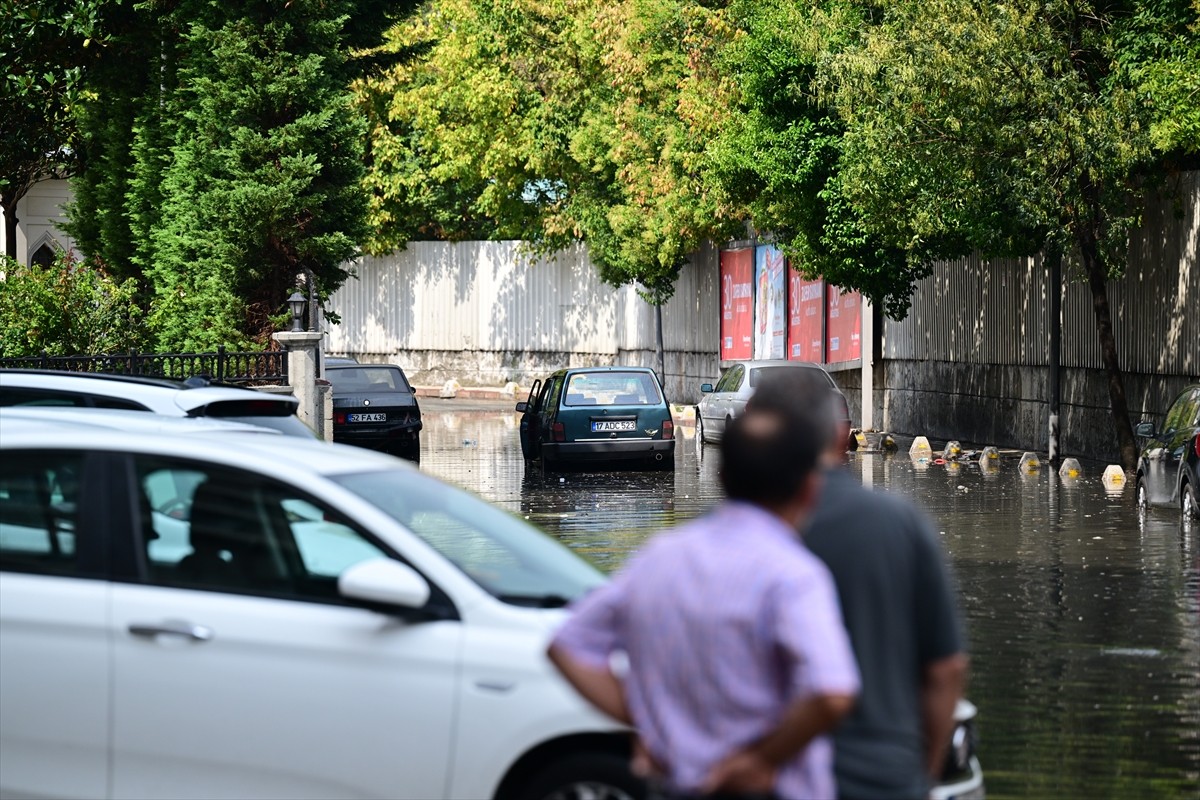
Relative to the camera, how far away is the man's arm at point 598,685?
3811 millimetres

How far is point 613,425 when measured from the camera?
27.8m

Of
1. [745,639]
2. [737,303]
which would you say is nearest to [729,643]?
[745,639]

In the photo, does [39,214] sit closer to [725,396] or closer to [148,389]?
[725,396]

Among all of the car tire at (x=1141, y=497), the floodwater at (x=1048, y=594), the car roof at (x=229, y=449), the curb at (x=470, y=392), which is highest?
the car roof at (x=229, y=449)

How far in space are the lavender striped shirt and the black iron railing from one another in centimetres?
1887

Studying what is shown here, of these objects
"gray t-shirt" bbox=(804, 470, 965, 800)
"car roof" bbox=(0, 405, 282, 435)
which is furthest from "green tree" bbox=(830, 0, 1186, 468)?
"gray t-shirt" bbox=(804, 470, 965, 800)

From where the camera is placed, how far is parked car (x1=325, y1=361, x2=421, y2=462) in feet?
97.8

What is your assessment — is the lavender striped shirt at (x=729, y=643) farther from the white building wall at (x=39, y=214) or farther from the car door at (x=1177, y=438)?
the white building wall at (x=39, y=214)

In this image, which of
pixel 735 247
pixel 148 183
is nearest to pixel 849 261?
pixel 148 183

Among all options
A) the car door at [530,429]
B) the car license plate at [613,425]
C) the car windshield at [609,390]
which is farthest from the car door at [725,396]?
the car license plate at [613,425]

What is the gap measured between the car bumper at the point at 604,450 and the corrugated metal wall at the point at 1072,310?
6.60m

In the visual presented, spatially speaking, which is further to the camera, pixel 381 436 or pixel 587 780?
pixel 381 436

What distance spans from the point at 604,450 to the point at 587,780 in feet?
72.7

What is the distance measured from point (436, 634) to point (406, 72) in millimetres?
56474
